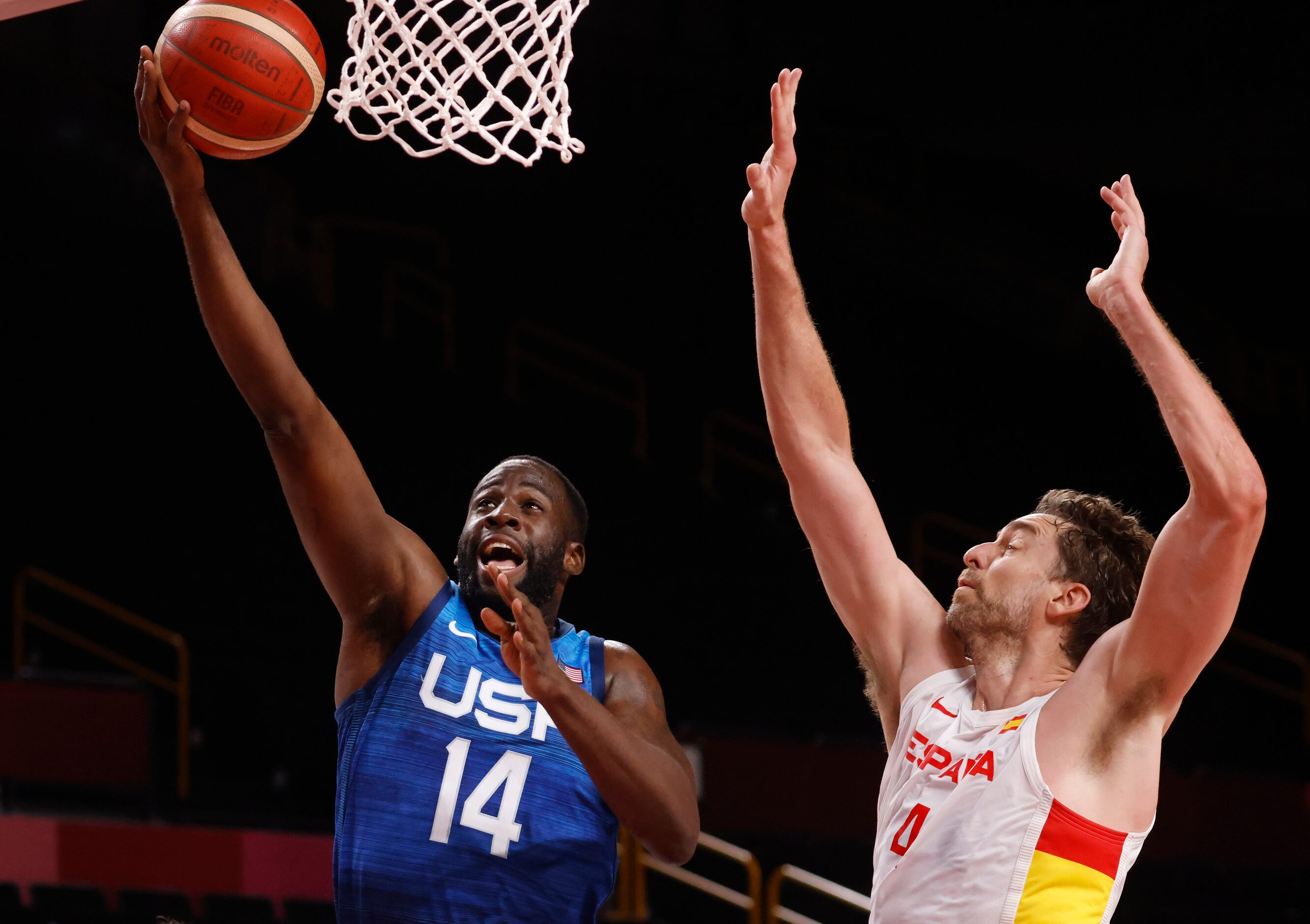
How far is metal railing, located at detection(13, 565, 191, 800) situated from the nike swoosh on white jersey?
5.22 meters

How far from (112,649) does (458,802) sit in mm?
6769

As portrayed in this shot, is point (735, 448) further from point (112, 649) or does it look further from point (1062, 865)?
point (1062, 865)

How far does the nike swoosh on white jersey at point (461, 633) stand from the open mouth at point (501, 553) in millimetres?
165

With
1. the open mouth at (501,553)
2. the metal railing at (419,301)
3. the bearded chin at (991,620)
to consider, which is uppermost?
the metal railing at (419,301)

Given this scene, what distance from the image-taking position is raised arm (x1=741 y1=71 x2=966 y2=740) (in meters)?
3.18

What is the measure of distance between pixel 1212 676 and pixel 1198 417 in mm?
8144

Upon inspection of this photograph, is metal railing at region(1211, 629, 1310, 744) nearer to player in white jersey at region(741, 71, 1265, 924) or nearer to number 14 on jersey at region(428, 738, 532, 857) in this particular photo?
player in white jersey at region(741, 71, 1265, 924)

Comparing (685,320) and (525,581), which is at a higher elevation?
(685,320)

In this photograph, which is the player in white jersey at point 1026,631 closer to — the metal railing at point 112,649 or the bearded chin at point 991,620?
the bearded chin at point 991,620

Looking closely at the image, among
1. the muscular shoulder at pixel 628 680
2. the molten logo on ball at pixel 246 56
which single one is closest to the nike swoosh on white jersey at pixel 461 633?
the muscular shoulder at pixel 628 680

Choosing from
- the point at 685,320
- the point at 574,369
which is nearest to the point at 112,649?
the point at 574,369

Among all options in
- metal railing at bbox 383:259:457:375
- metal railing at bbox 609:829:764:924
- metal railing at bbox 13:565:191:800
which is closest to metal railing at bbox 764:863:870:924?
metal railing at bbox 609:829:764:924

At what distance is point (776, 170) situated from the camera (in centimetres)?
324

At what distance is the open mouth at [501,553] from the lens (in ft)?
10.8
